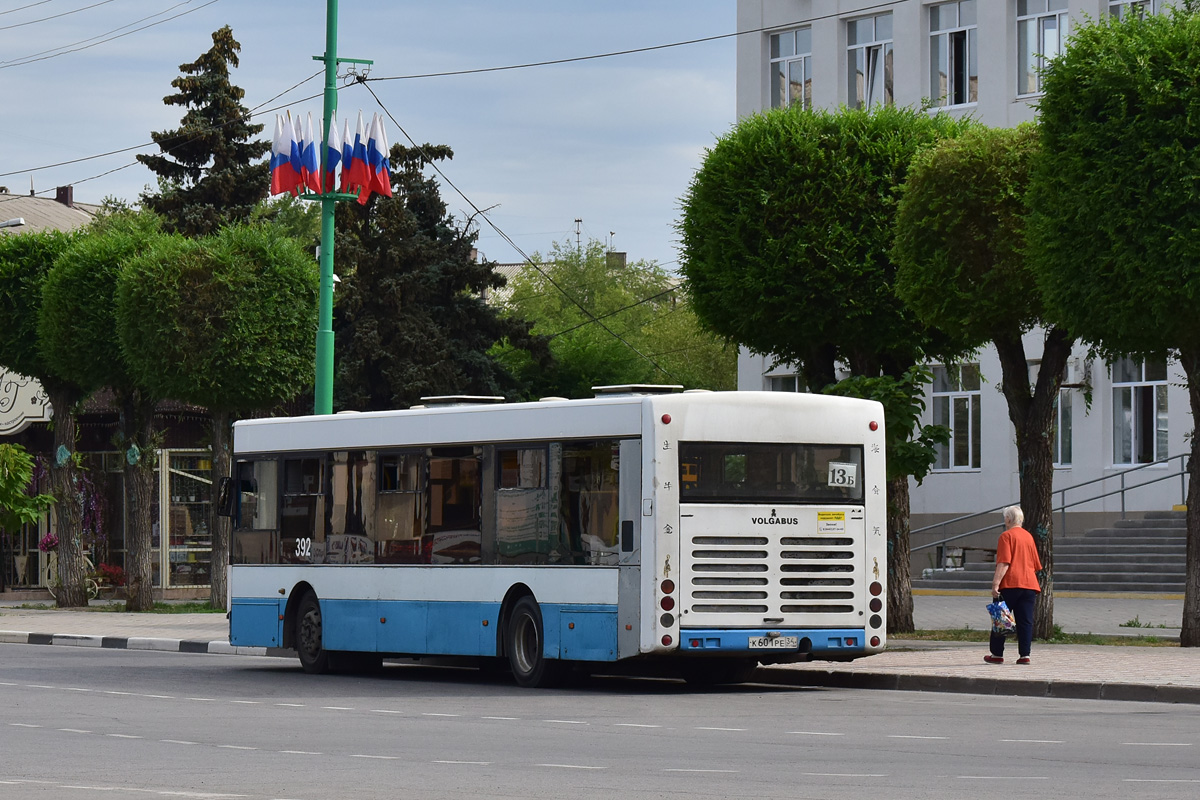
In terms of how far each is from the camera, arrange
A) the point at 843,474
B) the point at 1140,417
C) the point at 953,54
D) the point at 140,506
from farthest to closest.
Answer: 1. the point at 953,54
2. the point at 1140,417
3. the point at 140,506
4. the point at 843,474

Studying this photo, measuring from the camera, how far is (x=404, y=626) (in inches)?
806

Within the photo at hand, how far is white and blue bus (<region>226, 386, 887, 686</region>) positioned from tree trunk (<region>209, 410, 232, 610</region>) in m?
14.2

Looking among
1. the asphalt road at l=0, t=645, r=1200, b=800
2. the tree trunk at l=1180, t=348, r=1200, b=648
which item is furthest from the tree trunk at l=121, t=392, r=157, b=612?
the tree trunk at l=1180, t=348, r=1200, b=648

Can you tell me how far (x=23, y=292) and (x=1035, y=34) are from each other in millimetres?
21032

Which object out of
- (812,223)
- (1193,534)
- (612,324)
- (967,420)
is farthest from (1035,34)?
(612,324)

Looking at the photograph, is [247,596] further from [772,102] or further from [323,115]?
[772,102]

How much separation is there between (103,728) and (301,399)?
3644 centimetres

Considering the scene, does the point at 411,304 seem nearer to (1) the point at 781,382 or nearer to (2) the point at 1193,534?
(1) the point at 781,382

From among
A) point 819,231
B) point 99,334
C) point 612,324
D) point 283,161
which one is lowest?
point 99,334

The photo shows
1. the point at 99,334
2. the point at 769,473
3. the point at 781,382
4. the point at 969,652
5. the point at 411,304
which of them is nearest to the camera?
the point at 769,473

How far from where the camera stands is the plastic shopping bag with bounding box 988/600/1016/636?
19.8m

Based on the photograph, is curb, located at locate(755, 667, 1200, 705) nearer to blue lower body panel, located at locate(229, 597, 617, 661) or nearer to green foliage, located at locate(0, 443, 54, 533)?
blue lower body panel, located at locate(229, 597, 617, 661)

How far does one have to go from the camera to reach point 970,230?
911 inches

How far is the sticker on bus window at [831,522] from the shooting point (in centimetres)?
1847
